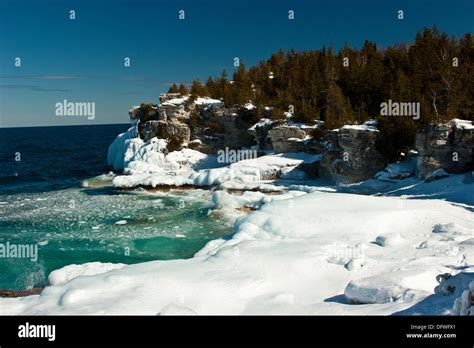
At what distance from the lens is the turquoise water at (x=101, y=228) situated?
1975cm

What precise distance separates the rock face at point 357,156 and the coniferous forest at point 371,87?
1.03m

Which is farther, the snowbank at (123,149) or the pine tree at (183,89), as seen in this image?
the pine tree at (183,89)

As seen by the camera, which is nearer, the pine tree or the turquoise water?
the turquoise water

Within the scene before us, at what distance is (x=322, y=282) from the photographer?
12805mm

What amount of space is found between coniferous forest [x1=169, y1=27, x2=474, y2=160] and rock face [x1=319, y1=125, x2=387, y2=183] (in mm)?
1031

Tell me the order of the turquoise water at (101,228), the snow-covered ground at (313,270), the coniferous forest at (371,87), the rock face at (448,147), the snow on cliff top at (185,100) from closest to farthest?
the snow-covered ground at (313,270), the turquoise water at (101,228), the rock face at (448,147), the coniferous forest at (371,87), the snow on cliff top at (185,100)

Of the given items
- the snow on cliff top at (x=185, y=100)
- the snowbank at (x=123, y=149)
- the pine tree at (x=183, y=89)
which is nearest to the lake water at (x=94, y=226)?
the snowbank at (x=123, y=149)

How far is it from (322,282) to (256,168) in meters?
23.8

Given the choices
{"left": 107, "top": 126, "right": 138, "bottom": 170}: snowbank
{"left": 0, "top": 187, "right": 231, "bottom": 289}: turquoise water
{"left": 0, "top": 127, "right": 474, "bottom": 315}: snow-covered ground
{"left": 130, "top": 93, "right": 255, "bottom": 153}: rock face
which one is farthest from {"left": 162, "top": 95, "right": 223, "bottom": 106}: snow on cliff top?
{"left": 0, "top": 127, "right": 474, "bottom": 315}: snow-covered ground

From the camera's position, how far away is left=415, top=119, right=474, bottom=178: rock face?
2728cm

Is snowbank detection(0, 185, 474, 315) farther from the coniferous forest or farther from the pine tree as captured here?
the pine tree

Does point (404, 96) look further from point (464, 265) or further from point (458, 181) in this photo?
point (464, 265)

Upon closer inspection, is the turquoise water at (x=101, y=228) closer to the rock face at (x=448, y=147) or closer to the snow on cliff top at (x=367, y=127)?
the snow on cliff top at (x=367, y=127)
